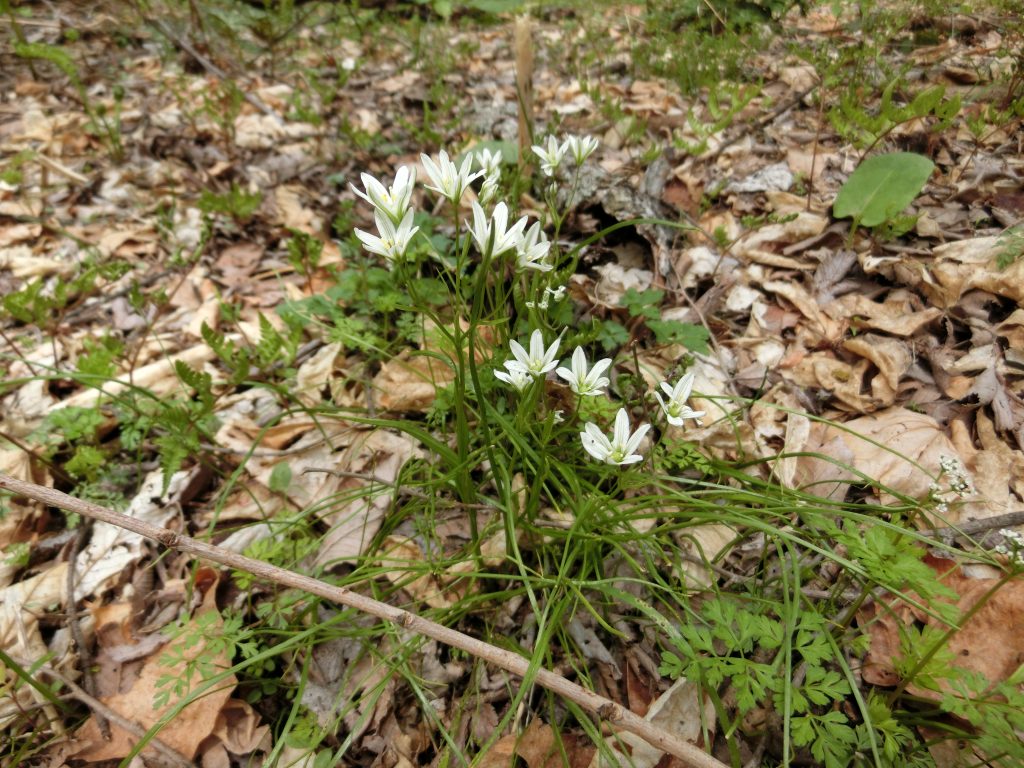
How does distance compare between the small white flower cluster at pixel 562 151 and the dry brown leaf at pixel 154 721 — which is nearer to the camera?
the dry brown leaf at pixel 154 721

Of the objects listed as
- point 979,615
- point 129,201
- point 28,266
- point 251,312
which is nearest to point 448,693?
point 979,615

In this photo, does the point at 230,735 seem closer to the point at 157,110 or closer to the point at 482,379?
the point at 482,379

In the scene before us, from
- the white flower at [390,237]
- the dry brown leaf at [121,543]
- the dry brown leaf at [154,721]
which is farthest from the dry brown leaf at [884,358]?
the dry brown leaf at [121,543]

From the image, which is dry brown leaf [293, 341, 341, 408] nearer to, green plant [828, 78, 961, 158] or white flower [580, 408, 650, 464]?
white flower [580, 408, 650, 464]

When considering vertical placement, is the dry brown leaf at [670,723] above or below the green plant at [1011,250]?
below

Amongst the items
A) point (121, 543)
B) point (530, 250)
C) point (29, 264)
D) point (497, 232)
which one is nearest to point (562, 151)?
point (530, 250)

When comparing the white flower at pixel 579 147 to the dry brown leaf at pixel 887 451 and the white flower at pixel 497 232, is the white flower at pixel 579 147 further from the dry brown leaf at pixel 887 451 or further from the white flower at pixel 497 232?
the dry brown leaf at pixel 887 451

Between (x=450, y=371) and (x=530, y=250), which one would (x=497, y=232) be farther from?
(x=450, y=371)
